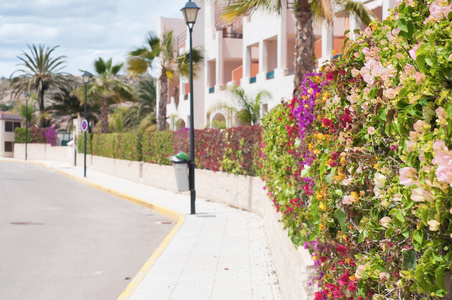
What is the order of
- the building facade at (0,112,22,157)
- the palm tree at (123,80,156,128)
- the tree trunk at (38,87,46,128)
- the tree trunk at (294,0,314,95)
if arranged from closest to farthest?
the tree trunk at (294,0,314,95) < the palm tree at (123,80,156,128) < the tree trunk at (38,87,46,128) < the building facade at (0,112,22,157)

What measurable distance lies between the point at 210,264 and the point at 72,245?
3.27 m

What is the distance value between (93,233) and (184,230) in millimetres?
1876

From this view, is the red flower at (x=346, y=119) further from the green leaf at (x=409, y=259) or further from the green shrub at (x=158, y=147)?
the green shrub at (x=158, y=147)

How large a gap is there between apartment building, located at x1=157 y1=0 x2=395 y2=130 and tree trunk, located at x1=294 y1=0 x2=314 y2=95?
554 cm

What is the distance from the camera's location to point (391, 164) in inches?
112

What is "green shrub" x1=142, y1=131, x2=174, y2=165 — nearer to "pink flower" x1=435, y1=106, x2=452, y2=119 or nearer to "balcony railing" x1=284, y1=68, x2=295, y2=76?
"balcony railing" x1=284, y1=68, x2=295, y2=76

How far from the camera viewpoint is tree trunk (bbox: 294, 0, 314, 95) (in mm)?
14320

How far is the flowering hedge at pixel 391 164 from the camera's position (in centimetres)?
204

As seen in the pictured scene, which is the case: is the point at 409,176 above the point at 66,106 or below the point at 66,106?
below

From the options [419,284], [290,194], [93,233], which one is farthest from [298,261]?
[93,233]

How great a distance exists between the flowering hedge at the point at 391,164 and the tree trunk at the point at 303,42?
9.57 metres

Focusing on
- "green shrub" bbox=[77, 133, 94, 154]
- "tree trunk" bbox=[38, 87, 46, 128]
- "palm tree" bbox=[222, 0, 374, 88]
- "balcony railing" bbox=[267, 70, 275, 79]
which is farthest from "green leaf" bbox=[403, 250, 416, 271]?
"tree trunk" bbox=[38, 87, 46, 128]

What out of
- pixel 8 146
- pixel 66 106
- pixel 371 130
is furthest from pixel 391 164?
pixel 8 146

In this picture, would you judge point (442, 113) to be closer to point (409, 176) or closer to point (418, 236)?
point (409, 176)
